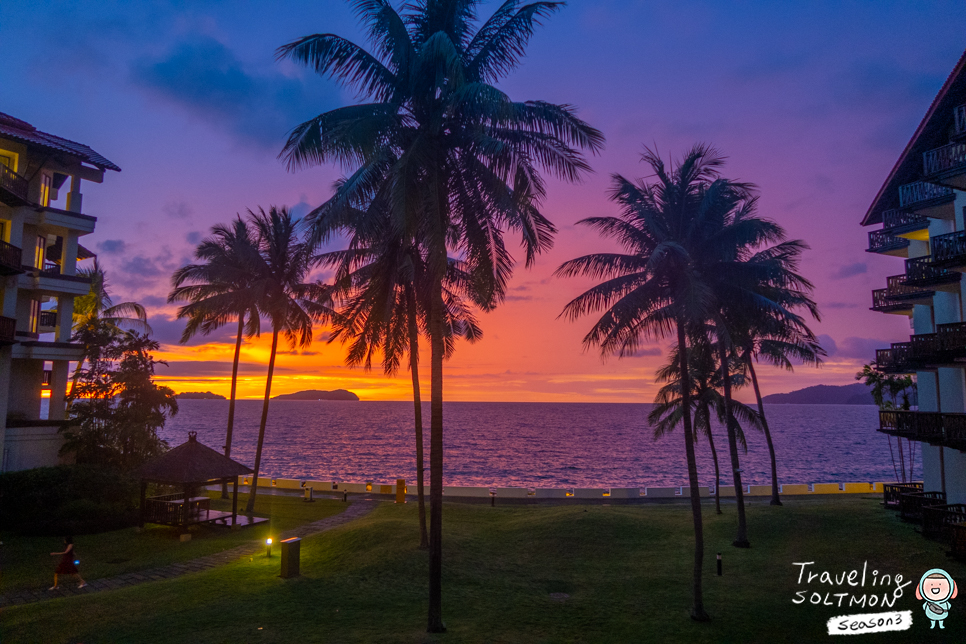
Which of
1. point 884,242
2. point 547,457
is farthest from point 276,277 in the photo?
point 547,457

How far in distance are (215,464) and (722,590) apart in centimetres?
1884

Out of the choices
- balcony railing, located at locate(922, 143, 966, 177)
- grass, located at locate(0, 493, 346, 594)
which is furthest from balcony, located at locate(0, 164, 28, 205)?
balcony railing, located at locate(922, 143, 966, 177)

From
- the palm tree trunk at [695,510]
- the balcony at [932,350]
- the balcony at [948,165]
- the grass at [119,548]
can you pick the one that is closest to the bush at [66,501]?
the grass at [119,548]

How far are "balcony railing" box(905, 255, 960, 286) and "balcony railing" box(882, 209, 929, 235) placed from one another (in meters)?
2.30

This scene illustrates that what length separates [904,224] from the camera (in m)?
24.1

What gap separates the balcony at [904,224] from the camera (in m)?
23.2

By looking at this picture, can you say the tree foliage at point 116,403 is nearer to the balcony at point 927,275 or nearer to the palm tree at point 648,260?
the palm tree at point 648,260

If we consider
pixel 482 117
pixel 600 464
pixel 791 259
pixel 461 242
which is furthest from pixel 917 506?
pixel 600 464

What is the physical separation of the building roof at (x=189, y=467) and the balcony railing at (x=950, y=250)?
2642 centimetres

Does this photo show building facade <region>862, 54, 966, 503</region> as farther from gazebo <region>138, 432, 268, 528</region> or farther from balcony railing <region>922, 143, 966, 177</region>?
gazebo <region>138, 432, 268, 528</region>

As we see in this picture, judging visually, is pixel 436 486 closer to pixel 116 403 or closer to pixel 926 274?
pixel 926 274

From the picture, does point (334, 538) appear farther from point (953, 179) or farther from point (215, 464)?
point (953, 179)

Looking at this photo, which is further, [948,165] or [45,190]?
[45,190]

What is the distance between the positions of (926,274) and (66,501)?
3452cm
